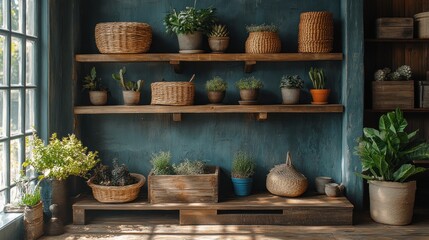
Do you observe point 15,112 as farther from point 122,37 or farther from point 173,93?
point 173,93

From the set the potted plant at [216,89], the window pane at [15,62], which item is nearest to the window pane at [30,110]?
the window pane at [15,62]

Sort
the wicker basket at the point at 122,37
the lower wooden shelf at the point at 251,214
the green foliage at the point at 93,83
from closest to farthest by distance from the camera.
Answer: the lower wooden shelf at the point at 251,214 → the wicker basket at the point at 122,37 → the green foliage at the point at 93,83

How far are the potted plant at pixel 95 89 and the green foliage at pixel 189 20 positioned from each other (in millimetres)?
795

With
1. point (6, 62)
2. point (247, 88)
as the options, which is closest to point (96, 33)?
point (6, 62)

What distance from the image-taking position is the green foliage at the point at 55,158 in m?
3.74

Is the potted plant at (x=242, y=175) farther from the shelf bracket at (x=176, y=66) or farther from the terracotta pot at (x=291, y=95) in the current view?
the shelf bracket at (x=176, y=66)

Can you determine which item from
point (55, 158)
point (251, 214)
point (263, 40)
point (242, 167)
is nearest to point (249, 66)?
point (263, 40)

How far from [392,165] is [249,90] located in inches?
53.5

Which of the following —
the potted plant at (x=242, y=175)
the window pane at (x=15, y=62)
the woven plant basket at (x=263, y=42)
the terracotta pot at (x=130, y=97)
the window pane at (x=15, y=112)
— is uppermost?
the woven plant basket at (x=263, y=42)

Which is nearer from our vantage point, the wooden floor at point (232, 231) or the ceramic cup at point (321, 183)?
the wooden floor at point (232, 231)

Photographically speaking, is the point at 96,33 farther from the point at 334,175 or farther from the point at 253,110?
the point at 334,175

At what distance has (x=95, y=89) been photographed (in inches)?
177

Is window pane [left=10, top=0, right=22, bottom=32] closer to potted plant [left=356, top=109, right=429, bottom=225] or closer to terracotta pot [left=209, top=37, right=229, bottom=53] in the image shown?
terracotta pot [left=209, top=37, right=229, bottom=53]

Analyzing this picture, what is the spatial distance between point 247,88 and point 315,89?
0.62m
